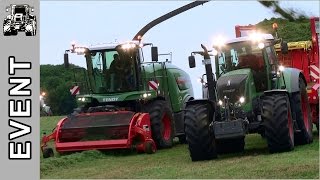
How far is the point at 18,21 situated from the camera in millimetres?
5816

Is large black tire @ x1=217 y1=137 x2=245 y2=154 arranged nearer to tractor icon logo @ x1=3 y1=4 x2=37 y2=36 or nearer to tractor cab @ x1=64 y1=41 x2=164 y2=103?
tractor cab @ x1=64 y1=41 x2=164 y2=103

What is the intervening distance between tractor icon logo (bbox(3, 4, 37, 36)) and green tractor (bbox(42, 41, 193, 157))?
6.07 m

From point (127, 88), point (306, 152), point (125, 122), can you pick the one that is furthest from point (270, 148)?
point (127, 88)

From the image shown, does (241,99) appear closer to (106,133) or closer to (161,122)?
(106,133)

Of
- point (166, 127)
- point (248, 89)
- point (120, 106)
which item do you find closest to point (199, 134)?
point (248, 89)

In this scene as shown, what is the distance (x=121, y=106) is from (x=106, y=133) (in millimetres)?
1593

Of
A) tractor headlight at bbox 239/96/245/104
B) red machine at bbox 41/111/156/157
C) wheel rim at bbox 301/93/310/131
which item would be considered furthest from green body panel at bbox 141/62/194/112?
tractor headlight at bbox 239/96/245/104

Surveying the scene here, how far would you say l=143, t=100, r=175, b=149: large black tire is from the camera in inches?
509

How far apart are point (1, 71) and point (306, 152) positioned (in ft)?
19.9

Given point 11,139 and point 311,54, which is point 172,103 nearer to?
point 311,54

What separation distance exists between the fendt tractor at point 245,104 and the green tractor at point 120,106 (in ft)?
5.92

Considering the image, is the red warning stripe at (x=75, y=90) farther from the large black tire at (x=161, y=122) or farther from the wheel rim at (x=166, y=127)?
the wheel rim at (x=166, y=127)

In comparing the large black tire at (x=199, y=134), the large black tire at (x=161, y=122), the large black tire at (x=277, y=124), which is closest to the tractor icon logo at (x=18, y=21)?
the large black tire at (x=199, y=134)

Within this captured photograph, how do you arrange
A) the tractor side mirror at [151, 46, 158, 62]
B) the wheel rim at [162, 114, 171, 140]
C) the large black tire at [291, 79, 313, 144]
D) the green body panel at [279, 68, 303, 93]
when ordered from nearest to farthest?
the large black tire at [291, 79, 313, 144], the green body panel at [279, 68, 303, 93], the tractor side mirror at [151, 46, 158, 62], the wheel rim at [162, 114, 171, 140]
